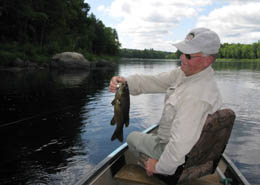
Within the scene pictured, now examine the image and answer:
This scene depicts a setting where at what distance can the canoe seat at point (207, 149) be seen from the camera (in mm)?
2877

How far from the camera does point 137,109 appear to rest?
46.5 ft

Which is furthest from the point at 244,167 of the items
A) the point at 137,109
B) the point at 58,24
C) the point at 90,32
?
the point at 90,32

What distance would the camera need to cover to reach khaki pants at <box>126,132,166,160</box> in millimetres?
3322

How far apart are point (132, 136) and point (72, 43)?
61.8 metres

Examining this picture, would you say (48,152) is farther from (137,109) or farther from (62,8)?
(62,8)

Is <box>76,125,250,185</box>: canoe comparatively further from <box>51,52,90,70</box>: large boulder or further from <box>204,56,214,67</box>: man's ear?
<box>51,52,90,70</box>: large boulder

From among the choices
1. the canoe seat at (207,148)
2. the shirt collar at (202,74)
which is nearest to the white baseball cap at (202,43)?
the shirt collar at (202,74)

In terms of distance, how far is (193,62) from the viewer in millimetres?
2848

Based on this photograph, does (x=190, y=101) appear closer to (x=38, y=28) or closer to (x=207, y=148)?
(x=207, y=148)

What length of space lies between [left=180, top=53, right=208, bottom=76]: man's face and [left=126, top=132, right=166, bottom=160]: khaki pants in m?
0.98

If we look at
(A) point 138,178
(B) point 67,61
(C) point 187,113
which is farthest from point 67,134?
(B) point 67,61

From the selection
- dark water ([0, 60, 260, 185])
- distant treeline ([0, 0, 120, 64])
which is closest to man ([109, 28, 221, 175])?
dark water ([0, 60, 260, 185])

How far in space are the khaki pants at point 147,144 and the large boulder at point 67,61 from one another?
40.3 meters

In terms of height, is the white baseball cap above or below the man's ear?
above
